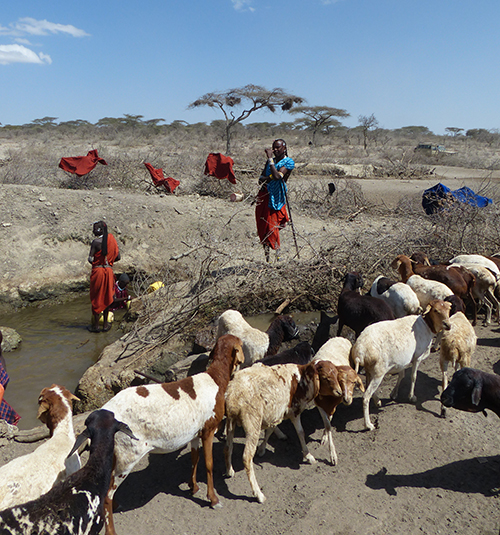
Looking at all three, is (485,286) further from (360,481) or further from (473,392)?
(360,481)

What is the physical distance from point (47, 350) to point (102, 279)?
4.80 ft

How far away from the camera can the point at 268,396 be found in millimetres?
3705

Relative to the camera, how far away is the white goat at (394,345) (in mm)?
4277

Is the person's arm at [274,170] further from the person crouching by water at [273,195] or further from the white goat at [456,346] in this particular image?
the white goat at [456,346]

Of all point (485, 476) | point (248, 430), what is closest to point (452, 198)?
point (485, 476)

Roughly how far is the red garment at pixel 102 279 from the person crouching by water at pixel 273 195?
2.55m

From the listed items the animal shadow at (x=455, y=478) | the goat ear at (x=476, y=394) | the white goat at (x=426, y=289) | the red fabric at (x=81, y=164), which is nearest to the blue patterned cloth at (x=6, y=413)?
the animal shadow at (x=455, y=478)

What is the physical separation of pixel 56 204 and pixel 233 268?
6929 mm

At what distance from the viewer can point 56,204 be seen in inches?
457

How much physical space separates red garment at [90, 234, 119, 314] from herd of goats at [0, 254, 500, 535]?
10.6 ft

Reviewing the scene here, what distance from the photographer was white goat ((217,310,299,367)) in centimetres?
482

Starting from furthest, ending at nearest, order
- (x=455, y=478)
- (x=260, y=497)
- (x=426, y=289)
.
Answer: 1. (x=426, y=289)
2. (x=455, y=478)
3. (x=260, y=497)

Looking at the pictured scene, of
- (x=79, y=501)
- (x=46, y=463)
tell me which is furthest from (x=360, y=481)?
(x=46, y=463)

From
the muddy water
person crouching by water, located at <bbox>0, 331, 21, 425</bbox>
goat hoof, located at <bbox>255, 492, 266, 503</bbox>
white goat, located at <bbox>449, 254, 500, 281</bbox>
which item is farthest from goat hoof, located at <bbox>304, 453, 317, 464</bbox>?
white goat, located at <bbox>449, 254, 500, 281</bbox>
